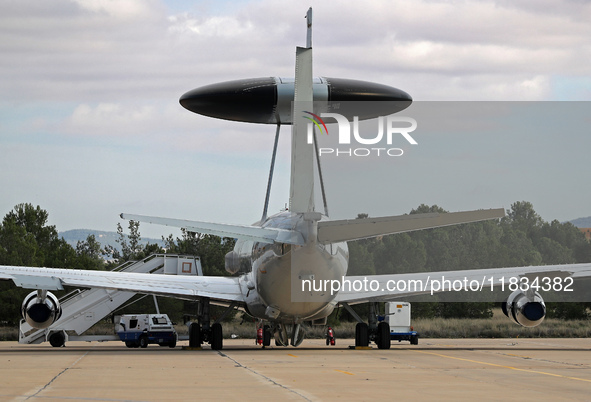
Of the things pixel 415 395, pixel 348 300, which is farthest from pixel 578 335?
pixel 415 395

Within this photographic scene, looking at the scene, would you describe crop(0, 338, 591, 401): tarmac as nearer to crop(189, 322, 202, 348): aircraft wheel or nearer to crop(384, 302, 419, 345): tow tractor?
crop(189, 322, 202, 348): aircraft wheel

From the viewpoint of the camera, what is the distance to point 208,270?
75812mm

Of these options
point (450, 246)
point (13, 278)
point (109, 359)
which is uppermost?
point (450, 246)

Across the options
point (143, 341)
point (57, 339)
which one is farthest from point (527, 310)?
point (57, 339)

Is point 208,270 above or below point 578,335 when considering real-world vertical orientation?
above

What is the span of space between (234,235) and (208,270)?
5362 centimetres

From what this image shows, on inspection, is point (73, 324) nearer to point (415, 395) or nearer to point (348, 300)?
point (348, 300)

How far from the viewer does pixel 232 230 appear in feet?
73.8

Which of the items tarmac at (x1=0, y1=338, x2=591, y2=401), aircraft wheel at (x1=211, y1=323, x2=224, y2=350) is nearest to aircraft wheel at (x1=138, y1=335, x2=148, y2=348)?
aircraft wheel at (x1=211, y1=323, x2=224, y2=350)

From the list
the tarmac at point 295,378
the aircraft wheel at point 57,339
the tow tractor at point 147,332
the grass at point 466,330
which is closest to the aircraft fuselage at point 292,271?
the tarmac at point 295,378

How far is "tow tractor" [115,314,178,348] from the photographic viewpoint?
128 feet

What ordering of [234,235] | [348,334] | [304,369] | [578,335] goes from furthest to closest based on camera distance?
[348,334], [578,335], [234,235], [304,369]

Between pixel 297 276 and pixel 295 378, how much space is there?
31.2 feet

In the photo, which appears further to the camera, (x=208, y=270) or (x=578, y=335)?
(x=208, y=270)
